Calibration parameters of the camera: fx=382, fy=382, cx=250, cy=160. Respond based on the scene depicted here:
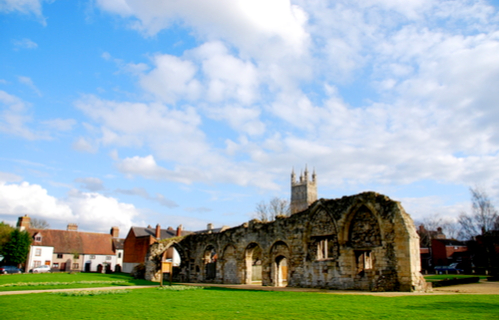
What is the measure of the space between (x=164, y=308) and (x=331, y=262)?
39.4ft

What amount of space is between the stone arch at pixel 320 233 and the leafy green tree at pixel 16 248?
130ft

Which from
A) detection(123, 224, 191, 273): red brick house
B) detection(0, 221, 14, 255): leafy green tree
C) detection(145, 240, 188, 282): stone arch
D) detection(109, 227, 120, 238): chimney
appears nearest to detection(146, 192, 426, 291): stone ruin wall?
detection(145, 240, 188, 282): stone arch

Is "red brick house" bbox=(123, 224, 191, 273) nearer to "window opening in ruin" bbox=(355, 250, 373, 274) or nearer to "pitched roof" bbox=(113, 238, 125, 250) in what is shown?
"pitched roof" bbox=(113, 238, 125, 250)

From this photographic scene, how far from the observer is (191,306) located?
1145 centimetres

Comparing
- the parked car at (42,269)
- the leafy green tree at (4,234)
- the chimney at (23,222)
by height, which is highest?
the chimney at (23,222)

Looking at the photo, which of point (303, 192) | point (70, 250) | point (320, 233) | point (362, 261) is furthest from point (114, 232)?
point (303, 192)

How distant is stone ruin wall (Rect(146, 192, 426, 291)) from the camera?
1798 cm

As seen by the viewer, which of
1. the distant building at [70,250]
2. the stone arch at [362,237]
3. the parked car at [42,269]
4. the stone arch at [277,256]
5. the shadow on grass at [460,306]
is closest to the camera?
the shadow on grass at [460,306]

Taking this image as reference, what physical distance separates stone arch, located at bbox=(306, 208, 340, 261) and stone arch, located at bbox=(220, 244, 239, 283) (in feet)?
22.8

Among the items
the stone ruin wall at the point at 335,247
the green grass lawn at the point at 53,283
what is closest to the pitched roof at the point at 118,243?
the green grass lawn at the point at 53,283

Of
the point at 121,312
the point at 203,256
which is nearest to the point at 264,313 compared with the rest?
the point at 121,312

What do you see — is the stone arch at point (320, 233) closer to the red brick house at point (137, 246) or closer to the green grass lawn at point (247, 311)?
the green grass lawn at point (247, 311)

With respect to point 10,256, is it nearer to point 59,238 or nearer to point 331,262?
point 59,238

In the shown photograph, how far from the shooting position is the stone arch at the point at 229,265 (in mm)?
26875
